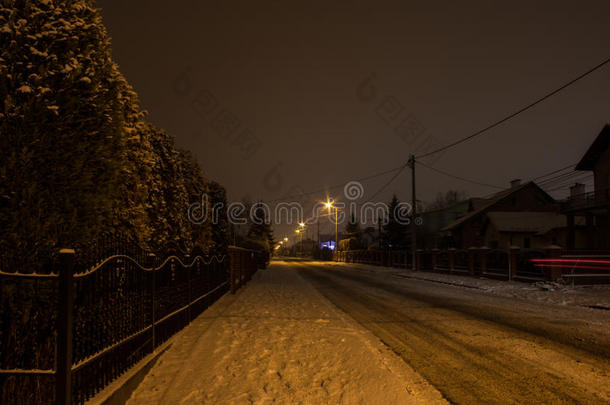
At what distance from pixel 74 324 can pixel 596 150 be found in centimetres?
3789

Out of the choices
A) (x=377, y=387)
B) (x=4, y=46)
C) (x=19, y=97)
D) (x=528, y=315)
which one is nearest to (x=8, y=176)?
(x=19, y=97)

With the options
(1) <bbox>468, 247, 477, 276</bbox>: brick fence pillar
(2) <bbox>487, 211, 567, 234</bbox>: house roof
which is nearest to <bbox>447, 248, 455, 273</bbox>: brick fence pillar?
(1) <bbox>468, 247, 477, 276</bbox>: brick fence pillar

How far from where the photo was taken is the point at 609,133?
29.0m

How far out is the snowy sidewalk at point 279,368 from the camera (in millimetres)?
4184

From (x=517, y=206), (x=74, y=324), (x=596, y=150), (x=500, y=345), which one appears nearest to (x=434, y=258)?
(x=596, y=150)

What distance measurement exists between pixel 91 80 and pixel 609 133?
36251mm

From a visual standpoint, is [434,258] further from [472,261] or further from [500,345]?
[500,345]

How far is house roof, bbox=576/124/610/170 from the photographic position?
29.2 metres

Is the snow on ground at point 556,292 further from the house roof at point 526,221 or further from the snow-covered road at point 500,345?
the house roof at point 526,221

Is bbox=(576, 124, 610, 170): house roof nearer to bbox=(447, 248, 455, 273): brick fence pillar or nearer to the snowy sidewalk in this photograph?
bbox=(447, 248, 455, 273): brick fence pillar

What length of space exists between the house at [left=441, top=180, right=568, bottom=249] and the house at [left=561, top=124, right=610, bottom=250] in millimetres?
3294

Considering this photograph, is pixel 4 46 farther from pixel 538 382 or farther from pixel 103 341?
pixel 538 382

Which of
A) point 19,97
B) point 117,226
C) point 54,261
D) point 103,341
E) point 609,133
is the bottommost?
point 103,341

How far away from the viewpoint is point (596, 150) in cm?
3039
